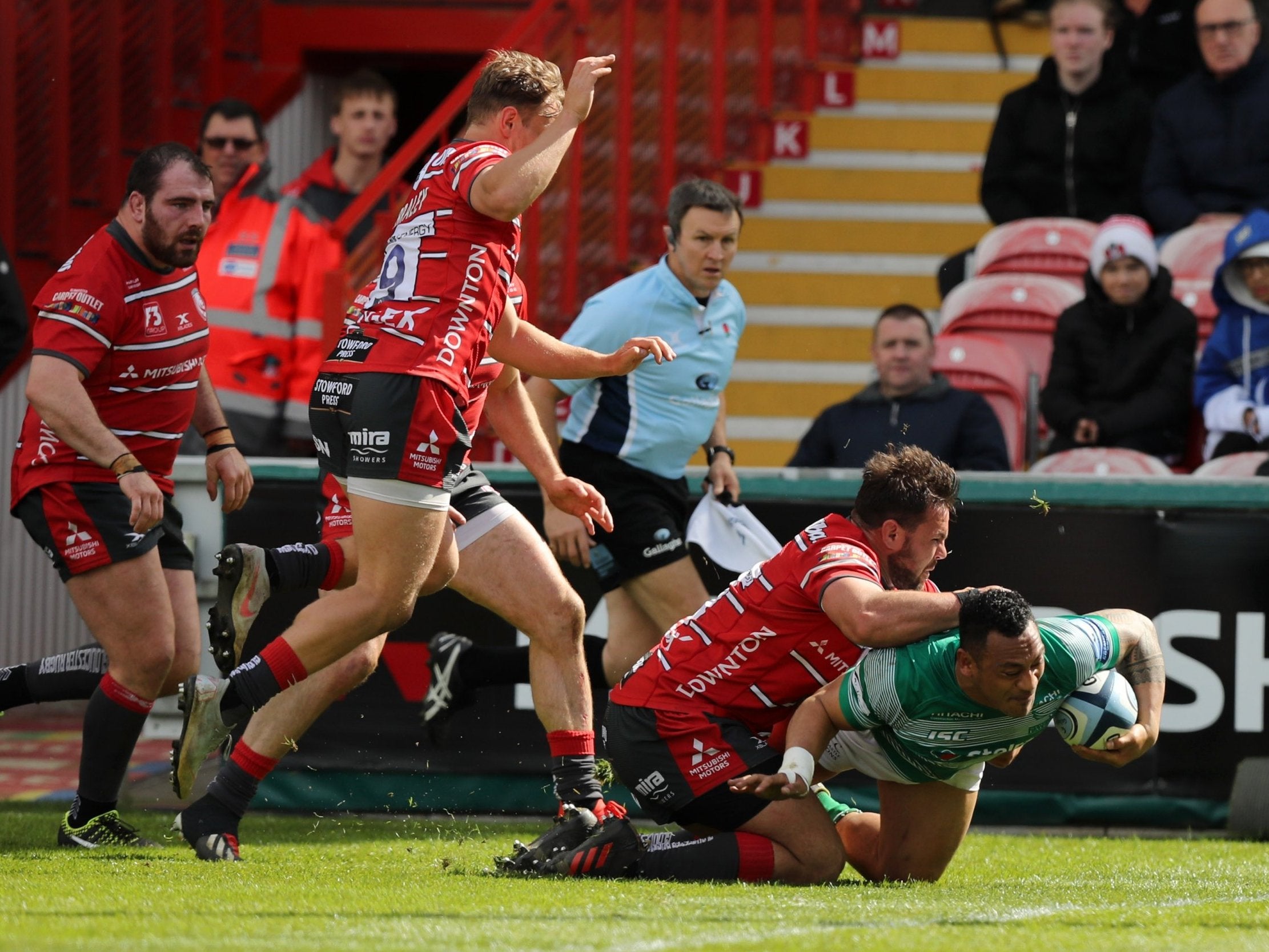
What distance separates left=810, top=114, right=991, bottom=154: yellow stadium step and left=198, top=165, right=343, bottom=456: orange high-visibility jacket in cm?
437

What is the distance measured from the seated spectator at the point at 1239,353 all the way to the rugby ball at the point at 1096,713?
329cm

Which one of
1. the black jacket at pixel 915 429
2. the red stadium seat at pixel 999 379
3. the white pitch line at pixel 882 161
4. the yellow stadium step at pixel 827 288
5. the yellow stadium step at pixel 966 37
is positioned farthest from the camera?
the yellow stadium step at pixel 966 37

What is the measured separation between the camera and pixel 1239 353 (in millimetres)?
8445

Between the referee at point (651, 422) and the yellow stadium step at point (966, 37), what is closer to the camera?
the referee at point (651, 422)

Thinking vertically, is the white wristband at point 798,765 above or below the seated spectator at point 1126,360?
below

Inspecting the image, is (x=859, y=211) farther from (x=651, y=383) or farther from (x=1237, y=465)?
(x=651, y=383)

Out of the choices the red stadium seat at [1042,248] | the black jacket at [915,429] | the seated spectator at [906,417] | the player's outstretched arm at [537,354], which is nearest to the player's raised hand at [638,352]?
the player's outstretched arm at [537,354]

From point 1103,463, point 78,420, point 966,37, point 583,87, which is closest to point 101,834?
point 78,420

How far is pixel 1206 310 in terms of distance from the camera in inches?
375

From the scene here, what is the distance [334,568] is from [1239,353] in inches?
187

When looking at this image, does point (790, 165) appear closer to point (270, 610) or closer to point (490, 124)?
point (270, 610)

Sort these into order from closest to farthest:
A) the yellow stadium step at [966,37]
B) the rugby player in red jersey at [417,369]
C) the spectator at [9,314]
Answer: the rugby player in red jersey at [417,369] < the spectator at [9,314] < the yellow stadium step at [966,37]

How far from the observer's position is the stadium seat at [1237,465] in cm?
778

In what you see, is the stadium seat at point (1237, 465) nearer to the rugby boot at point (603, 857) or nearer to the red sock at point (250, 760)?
the rugby boot at point (603, 857)
